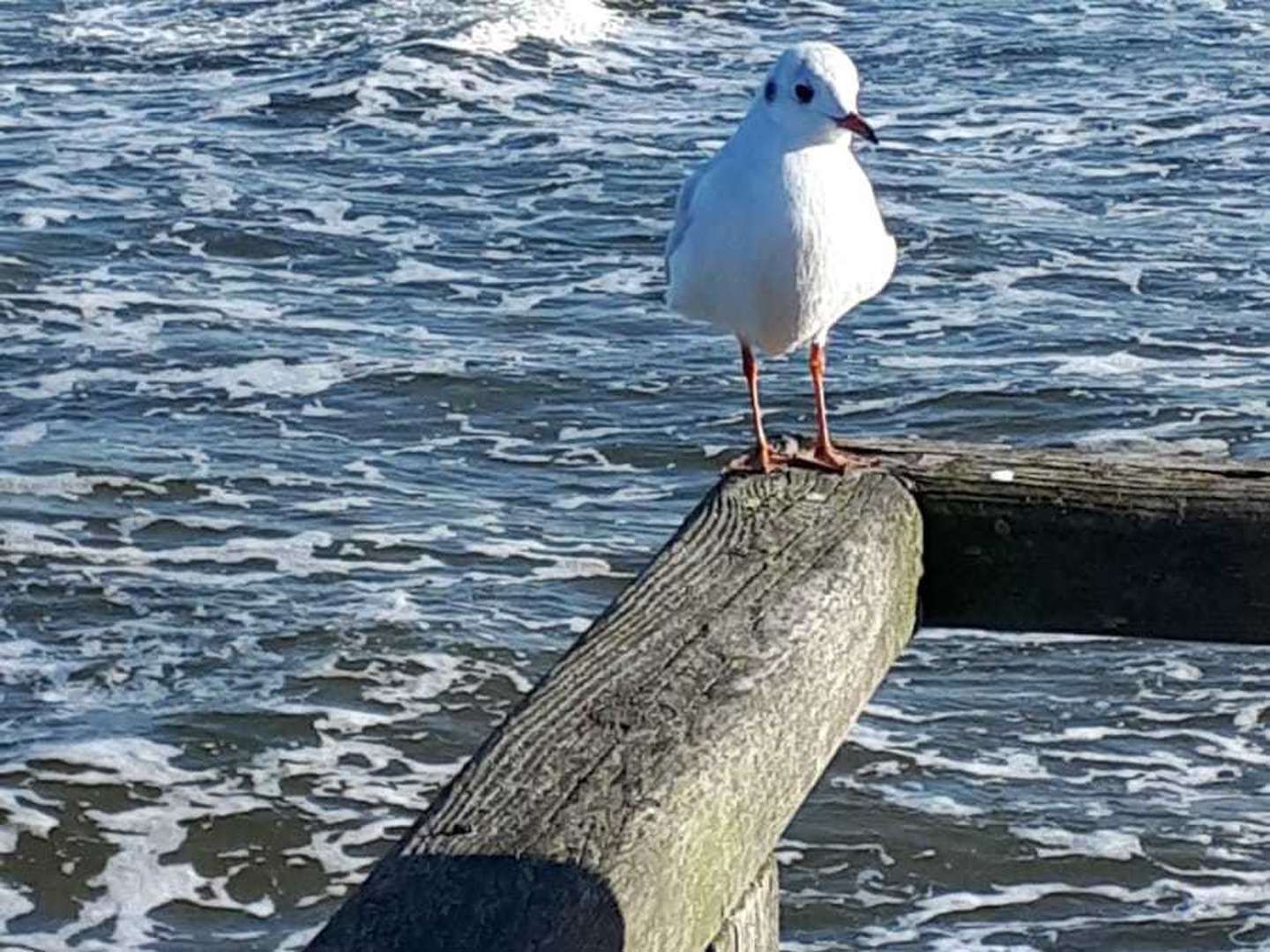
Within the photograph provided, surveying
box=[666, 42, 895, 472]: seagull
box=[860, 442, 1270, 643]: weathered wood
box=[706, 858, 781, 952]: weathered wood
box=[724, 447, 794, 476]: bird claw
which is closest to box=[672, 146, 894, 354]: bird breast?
box=[666, 42, 895, 472]: seagull

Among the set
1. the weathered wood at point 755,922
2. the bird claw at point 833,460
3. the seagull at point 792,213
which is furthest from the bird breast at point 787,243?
the weathered wood at point 755,922

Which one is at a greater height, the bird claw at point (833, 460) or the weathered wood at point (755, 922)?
the bird claw at point (833, 460)

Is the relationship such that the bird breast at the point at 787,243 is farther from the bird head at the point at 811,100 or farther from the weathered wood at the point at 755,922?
the weathered wood at the point at 755,922

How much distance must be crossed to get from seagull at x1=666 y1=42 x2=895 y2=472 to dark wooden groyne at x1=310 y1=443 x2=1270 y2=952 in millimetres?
628

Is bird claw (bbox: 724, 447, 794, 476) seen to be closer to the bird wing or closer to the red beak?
the red beak

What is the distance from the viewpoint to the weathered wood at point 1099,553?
238 cm

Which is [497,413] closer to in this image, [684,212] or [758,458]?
[684,212]

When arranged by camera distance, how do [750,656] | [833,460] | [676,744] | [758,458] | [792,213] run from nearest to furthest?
[676,744]
[750,656]
[833,460]
[758,458]
[792,213]

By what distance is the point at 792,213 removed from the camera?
312 centimetres

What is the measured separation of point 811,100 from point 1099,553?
0.91 meters

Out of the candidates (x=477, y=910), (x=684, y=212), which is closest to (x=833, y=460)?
(x=684, y=212)

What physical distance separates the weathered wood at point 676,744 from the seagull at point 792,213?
0.73 m

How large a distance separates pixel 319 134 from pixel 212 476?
567 centimetres

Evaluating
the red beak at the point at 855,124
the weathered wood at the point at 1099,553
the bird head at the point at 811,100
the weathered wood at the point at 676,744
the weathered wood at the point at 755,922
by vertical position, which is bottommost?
the weathered wood at the point at 755,922
